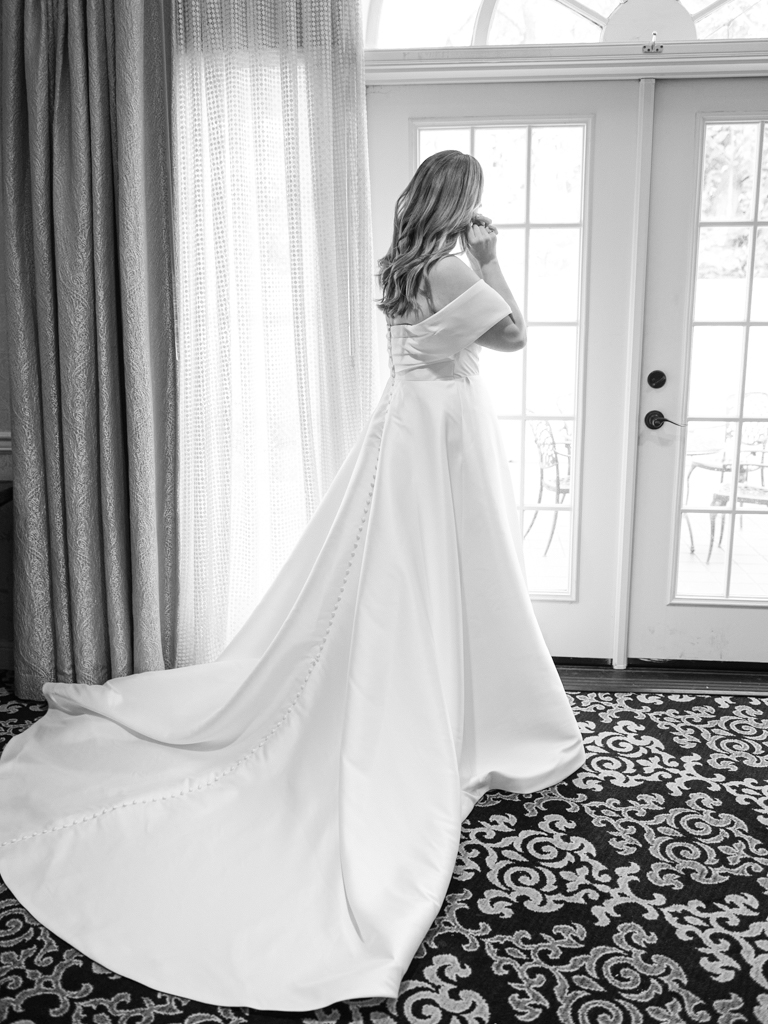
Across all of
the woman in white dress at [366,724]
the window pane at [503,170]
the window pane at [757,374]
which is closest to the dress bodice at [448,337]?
the woman in white dress at [366,724]

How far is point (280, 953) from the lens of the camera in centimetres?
163

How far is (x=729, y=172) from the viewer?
290cm

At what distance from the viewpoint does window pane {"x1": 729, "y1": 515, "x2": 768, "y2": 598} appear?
314cm

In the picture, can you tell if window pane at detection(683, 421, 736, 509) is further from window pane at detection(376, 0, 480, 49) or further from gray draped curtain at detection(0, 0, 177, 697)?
gray draped curtain at detection(0, 0, 177, 697)

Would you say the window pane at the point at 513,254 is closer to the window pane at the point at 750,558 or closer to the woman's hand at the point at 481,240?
the woman's hand at the point at 481,240

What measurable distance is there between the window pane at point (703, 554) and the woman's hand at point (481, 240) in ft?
4.41

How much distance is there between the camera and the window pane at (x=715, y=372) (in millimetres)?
3002

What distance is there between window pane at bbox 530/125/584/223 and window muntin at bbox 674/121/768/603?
42cm

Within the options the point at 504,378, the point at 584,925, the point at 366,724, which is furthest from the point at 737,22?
the point at 584,925

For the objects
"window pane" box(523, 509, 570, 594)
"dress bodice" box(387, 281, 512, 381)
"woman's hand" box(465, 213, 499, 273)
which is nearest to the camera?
"dress bodice" box(387, 281, 512, 381)

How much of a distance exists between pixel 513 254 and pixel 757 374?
96 cm

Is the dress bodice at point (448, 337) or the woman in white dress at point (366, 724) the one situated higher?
the dress bodice at point (448, 337)

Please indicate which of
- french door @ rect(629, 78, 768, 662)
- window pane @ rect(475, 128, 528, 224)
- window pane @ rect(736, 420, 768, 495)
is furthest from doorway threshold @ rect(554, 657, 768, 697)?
window pane @ rect(475, 128, 528, 224)

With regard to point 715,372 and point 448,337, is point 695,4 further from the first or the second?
point 448,337
